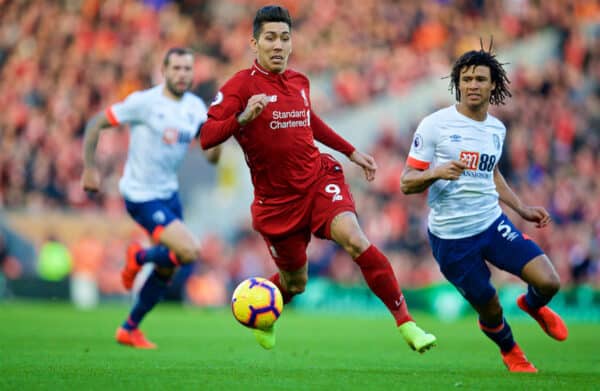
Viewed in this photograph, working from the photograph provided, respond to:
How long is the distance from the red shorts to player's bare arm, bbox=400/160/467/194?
0.57 metres

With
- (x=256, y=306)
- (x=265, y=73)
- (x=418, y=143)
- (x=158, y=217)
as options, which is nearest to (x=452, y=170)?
(x=418, y=143)

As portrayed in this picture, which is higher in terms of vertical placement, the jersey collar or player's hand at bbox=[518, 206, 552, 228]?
the jersey collar

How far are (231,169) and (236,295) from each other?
16.6 meters

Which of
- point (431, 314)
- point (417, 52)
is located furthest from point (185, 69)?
point (417, 52)

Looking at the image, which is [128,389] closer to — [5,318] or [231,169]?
[5,318]

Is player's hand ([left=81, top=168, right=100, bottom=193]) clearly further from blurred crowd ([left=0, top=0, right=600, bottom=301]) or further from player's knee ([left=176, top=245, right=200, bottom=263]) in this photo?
blurred crowd ([left=0, top=0, right=600, bottom=301])

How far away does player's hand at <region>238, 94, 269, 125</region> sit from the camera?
8398mm

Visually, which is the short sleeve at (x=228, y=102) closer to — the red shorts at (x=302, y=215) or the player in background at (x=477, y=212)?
the red shorts at (x=302, y=215)

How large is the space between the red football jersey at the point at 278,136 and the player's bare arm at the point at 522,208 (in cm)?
166

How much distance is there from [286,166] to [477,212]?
169 cm

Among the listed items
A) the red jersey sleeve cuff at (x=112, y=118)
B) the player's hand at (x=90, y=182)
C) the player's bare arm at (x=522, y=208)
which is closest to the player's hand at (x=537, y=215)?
the player's bare arm at (x=522, y=208)

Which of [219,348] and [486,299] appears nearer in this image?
[486,299]

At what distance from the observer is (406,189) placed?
29.5ft

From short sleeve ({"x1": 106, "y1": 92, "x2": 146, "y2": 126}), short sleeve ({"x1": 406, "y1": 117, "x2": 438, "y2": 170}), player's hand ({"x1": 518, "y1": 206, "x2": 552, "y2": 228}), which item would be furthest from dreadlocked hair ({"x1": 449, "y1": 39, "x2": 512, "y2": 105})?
short sleeve ({"x1": 106, "y1": 92, "x2": 146, "y2": 126})
